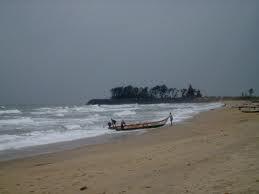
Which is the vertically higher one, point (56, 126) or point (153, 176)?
point (153, 176)

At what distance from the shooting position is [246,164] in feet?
26.8

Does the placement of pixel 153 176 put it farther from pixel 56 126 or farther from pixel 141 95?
pixel 141 95

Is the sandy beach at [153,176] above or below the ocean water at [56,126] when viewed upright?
above

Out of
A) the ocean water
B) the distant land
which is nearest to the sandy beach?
the ocean water

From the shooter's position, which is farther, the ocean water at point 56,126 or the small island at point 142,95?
the small island at point 142,95

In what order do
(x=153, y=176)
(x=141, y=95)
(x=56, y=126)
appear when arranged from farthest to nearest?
(x=141, y=95)
(x=56, y=126)
(x=153, y=176)

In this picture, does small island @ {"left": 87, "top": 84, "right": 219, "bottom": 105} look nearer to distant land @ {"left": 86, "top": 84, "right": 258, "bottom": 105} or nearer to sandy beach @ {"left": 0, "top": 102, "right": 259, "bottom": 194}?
distant land @ {"left": 86, "top": 84, "right": 258, "bottom": 105}

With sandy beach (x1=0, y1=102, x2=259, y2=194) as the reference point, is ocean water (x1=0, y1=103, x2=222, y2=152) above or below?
below

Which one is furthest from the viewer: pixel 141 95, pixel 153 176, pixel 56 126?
pixel 141 95

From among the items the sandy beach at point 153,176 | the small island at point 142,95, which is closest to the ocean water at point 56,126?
the sandy beach at point 153,176

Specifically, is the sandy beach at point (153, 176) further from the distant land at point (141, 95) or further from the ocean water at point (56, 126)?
the distant land at point (141, 95)

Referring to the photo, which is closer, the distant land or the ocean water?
the ocean water

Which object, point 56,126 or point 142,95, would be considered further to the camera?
point 142,95

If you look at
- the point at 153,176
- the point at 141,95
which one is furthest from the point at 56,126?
the point at 141,95
